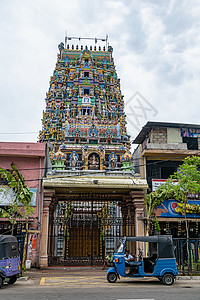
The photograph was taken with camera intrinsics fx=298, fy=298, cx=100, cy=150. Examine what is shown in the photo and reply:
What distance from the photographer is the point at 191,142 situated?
78.7 ft

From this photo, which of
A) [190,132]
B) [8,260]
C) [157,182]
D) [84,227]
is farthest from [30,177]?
[190,132]

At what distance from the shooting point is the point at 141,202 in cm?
1992

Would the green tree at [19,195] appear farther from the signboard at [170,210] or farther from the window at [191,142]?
the window at [191,142]

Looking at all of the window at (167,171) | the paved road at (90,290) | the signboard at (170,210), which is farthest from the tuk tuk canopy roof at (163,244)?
the window at (167,171)

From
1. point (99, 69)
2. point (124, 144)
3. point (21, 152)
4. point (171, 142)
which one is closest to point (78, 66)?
point (99, 69)

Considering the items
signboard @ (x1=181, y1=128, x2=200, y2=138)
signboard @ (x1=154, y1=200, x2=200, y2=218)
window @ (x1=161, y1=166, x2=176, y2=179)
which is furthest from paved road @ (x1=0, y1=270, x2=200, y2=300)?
signboard @ (x1=181, y1=128, x2=200, y2=138)

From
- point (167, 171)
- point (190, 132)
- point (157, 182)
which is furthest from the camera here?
point (190, 132)

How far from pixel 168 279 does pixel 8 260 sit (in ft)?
21.4

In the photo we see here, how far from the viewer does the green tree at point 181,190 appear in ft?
57.1

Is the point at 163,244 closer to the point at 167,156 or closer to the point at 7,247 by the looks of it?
the point at 7,247


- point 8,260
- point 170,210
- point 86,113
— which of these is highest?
point 86,113

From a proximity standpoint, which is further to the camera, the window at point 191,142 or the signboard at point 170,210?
the window at point 191,142

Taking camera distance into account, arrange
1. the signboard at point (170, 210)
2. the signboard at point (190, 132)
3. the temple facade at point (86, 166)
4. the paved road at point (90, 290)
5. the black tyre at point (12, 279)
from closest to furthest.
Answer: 1. the paved road at point (90, 290)
2. the black tyre at point (12, 279)
3. the temple facade at point (86, 166)
4. the signboard at point (170, 210)
5. the signboard at point (190, 132)

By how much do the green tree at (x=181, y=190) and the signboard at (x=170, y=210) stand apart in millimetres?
254
